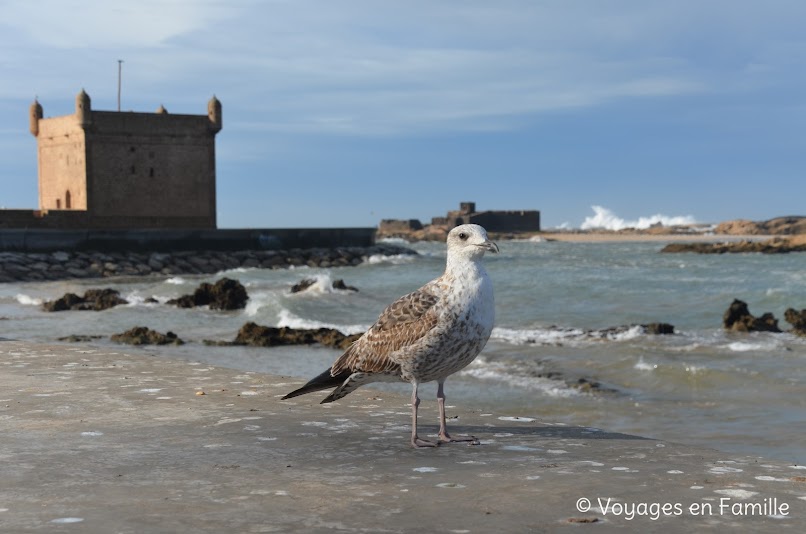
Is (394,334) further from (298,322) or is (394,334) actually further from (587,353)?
(298,322)

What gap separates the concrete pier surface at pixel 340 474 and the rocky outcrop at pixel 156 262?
110 feet

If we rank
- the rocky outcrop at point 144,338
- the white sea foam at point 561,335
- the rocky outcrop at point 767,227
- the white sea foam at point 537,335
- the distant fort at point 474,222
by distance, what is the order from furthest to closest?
the distant fort at point 474,222 → the rocky outcrop at point 767,227 → the white sea foam at point 561,335 → the white sea foam at point 537,335 → the rocky outcrop at point 144,338

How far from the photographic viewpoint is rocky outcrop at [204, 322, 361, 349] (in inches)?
560

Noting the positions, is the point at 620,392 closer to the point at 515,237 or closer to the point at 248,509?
the point at 248,509

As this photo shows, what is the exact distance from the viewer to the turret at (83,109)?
5250 cm

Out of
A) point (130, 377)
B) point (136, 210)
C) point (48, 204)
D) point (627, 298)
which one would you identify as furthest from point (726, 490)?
point (48, 204)

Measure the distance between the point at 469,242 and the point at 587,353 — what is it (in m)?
8.79

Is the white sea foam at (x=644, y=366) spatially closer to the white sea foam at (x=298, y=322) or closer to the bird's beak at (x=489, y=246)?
the white sea foam at (x=298, y=322)

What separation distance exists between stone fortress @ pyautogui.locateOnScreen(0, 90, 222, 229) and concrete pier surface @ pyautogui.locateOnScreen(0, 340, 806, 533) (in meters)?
47.7

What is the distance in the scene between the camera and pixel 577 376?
38.7 feet

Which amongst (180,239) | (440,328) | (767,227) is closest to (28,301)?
(440,328)

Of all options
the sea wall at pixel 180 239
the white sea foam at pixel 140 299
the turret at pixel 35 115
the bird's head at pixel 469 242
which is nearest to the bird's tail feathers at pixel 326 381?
the bird's head at pixel 469 242

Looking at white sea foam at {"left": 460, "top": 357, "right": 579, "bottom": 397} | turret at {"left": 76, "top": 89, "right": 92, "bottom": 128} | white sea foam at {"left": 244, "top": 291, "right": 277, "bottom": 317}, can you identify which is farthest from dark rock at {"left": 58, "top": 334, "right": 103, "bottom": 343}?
turret at {"left": 76, "top": 89, "right": 92, "bottom": 128}

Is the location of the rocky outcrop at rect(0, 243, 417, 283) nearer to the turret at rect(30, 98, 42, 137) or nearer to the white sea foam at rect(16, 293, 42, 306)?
the white sea foam at rect(16, 293, 42, 306)
